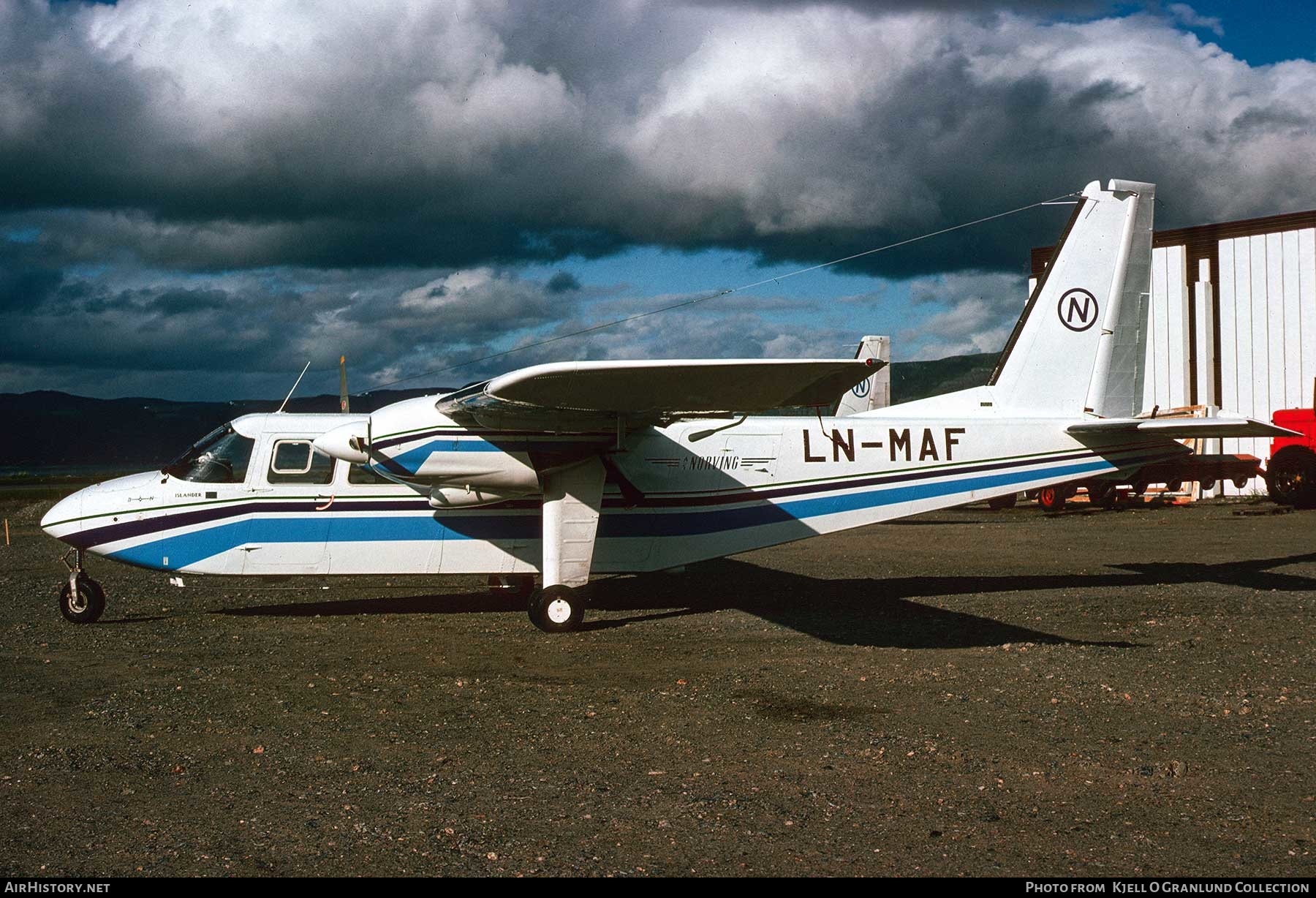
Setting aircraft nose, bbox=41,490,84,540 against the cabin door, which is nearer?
aircraft nose, bbox=41,490,84,540

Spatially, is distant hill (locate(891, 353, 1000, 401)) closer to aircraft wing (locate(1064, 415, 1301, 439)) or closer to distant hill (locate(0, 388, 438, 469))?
distant hill (locate(0, 388, 438, 469))

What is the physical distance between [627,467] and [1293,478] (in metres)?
20.6

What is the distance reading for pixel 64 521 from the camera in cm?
1115

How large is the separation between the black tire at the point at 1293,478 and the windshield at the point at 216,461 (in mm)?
23955

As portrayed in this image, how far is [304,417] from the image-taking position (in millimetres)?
11961

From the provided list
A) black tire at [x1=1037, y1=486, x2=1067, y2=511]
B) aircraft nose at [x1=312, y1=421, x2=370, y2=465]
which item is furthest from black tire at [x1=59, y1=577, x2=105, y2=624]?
black tire at [x1=1037, y1=486, x2=1067, y2=511]

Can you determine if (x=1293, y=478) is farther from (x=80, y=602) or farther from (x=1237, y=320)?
(x=80, y=602)

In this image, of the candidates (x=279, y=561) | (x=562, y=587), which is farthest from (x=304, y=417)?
(x=562, y=587)

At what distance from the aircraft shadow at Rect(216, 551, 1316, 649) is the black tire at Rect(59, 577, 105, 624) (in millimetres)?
1369

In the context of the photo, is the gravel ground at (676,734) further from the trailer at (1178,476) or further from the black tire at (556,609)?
the trailer at (1178,476)

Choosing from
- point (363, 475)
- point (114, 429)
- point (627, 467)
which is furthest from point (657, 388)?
point (114, 429)

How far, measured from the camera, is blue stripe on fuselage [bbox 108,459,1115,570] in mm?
11406

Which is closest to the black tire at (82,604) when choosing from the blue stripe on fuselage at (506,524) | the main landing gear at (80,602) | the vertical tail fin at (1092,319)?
the main landing gear at (80,602)

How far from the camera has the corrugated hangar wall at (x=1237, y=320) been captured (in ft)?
94.8
